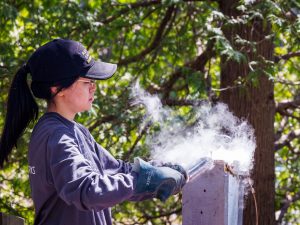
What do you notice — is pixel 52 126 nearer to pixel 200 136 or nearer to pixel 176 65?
pixel 200 136

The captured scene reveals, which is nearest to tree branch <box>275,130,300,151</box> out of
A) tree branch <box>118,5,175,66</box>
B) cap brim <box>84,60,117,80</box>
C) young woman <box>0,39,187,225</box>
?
tree branch <box>118,5,175,66</box>

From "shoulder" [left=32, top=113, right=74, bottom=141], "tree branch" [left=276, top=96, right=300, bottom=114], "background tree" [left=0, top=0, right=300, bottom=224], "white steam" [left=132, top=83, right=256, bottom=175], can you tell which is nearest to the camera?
"shoulder" [left=32, top=113, right=74, bottom=141]

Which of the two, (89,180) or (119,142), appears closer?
(89,180)

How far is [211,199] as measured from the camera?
2.64 meters

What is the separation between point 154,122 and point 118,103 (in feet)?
1.45

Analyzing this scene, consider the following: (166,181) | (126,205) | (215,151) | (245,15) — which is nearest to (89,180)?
(166,181)

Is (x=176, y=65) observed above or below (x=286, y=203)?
above

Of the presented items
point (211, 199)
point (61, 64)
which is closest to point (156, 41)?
point (211, 199)

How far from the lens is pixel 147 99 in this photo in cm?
513

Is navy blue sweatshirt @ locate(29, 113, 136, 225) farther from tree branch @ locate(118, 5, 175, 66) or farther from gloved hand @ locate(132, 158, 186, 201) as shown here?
tree branch @ locate(118, 5, 175, 66)

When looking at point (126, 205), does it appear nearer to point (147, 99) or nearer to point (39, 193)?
point (147, 99)

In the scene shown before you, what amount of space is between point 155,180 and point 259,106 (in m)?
3.15

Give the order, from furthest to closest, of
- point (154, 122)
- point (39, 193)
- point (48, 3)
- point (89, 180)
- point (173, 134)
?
point (48, 3)
point (154, 122)
point (173, 134)
point (39, 193)
point (89, 180)

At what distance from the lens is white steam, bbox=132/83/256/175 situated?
279cm
